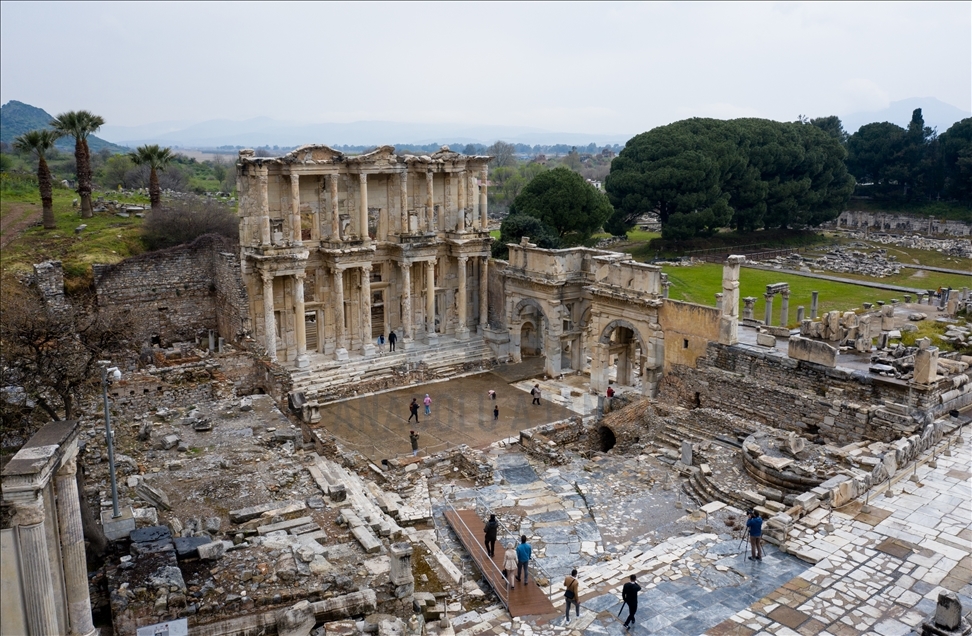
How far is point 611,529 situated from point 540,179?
116 ft

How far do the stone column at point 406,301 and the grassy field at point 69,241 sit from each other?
13.2 m

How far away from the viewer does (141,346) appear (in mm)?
33594

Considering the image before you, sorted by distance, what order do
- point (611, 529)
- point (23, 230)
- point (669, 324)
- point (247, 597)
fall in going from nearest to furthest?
point (247, 597) < point (611, 529) < point (669, 324) < point (23, 230)

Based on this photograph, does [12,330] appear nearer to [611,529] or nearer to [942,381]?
[611,529]

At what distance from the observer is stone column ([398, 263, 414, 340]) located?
3531 cm

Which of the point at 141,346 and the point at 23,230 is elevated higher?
the point at 23,230

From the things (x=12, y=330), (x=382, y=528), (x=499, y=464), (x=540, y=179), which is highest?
(x=540, y=179)

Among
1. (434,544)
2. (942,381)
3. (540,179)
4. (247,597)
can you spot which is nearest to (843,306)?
(540,179)

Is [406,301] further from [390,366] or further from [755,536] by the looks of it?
[755,536]

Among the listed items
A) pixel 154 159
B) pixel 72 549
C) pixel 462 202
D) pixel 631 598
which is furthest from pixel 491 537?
pixel 154 159

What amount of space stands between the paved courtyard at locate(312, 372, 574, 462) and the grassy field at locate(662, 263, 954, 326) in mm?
17267

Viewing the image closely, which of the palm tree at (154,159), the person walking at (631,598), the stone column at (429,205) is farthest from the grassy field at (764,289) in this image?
the person walking at (631,598)

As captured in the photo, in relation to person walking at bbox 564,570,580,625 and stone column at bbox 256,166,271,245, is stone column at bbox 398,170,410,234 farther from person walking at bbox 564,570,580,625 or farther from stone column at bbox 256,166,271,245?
person walking at bbox 564,570,580,625

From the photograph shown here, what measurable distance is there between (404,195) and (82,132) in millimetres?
18899
